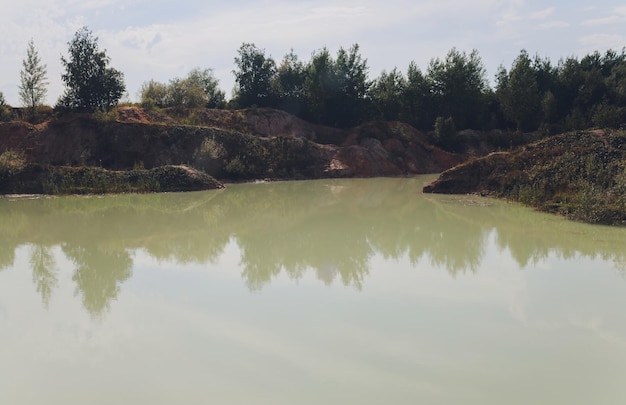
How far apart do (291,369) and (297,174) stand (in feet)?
101

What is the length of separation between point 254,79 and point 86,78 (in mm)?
15037

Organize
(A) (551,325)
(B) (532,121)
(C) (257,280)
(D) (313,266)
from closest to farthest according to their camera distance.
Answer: (A) (551,325), (C) (257,280), (D) (313,266), (B) (532,121)

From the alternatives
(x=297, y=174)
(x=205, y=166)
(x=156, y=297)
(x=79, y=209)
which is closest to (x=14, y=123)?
(x=205, y=166)

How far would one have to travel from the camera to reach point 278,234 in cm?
1580

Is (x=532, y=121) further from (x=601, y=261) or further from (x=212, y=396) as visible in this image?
(x=212, y=396)

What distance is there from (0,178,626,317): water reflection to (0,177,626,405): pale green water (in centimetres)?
10

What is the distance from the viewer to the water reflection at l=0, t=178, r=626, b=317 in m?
11.3

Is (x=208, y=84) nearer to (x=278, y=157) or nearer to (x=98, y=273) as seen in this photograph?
(x=278, y=157)

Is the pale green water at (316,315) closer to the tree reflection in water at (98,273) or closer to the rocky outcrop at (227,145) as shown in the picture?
the tree reflection in water at (98,273)

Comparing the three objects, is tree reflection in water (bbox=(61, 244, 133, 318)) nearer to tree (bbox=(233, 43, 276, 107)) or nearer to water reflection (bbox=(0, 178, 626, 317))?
water reflection (bbox=(0, 178, 626, 317))

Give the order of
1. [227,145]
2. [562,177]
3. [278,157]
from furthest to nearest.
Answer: [278,157], [227,145], [562,177]

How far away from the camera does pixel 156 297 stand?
30.5ft

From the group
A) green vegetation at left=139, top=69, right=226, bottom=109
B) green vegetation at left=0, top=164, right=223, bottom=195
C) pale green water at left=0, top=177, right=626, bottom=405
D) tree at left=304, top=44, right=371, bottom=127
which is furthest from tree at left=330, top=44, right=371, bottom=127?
pale green water at left=0, top=177, right=626, bottom=405

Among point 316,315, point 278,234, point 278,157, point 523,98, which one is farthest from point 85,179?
point 523,98
